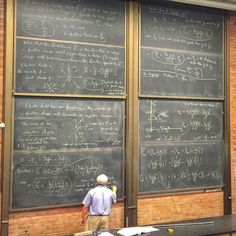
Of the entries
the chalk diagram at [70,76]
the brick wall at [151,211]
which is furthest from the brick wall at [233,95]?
the chalk diagram at [70,76]

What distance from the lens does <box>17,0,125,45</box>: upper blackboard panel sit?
14.8 feet

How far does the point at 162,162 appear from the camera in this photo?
526cm

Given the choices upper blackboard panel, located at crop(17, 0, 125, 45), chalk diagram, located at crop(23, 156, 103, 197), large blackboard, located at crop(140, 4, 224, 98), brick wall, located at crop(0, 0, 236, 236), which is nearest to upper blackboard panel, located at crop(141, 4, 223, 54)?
large blackboard, located at crop(140, 4, 224, 98)

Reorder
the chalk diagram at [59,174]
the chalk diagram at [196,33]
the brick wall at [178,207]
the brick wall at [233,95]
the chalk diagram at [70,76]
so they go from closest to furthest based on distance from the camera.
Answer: the chalk diagram at [59,174], the chalk diagram at [70,76], the brick wall at [178,207], the chalk diagram at [196,33], the brick wall at [233,95]

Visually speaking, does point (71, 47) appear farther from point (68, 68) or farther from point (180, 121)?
A: point (180, 121)

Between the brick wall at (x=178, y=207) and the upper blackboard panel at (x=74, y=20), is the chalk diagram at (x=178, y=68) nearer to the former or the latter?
the upper blackboard panel at (x=74, y=20)

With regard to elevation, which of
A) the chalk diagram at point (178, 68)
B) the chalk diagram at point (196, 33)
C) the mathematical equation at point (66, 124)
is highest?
the chalk diagram at point (196, 33)

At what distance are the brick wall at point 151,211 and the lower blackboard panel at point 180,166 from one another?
19 cm

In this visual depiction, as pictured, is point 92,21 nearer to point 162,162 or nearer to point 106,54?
point 106,54

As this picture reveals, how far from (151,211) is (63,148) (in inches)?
63.1

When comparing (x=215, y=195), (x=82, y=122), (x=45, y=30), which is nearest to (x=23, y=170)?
(x=82, y=122)

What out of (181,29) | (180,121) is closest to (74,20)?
(181,29)

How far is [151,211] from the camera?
5.14 m

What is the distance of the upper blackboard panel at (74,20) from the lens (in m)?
4.50
